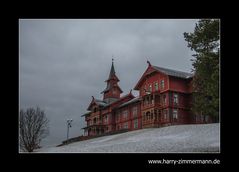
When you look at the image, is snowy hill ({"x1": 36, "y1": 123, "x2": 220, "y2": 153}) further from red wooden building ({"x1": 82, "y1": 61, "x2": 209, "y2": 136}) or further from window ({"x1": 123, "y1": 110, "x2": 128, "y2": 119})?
window ({"x1": 123, "y1": 110, "x2": 128, "y2": 119})

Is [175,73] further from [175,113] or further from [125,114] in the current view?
[125,114]

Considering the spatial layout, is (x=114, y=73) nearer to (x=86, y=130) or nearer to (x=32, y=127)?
(x=86, y=130)

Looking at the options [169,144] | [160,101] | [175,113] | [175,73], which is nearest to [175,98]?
[175,113]

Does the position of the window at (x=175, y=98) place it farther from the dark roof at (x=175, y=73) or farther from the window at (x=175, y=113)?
the dark roof at (x=175, y=73)

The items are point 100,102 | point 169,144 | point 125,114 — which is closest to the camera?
point 169,144

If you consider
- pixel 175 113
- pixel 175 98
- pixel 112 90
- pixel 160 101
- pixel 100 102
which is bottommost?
pixel 175 113

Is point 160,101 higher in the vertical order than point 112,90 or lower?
lower

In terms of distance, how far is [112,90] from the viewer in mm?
51094

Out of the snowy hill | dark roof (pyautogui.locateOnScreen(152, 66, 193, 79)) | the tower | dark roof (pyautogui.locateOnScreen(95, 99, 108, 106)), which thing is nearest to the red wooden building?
dark roof (pyautogui.locateOnScreen(152, 66, 193, 79))

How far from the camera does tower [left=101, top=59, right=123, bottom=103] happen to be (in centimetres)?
5122
